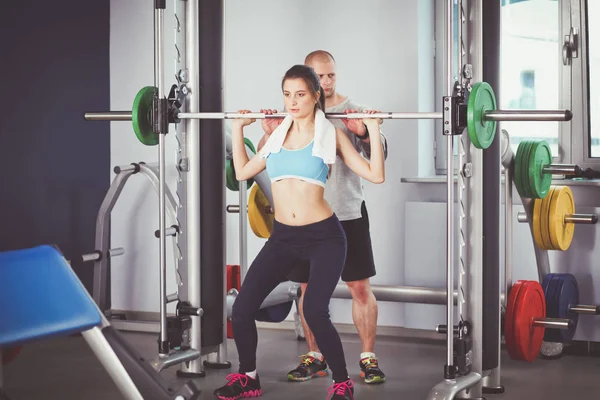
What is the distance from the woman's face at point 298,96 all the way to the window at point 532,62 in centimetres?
171

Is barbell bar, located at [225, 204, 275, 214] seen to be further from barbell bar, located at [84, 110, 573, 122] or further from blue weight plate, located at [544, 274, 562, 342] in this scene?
blue weight plate, located at [544, 274, 562, 342]

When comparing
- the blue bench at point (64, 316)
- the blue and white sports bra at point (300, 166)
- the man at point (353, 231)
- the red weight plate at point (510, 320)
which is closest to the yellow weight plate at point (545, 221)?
the red weight plate at point (510, 320)

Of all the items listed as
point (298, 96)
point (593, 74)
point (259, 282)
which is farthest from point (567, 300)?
point (298, 96)

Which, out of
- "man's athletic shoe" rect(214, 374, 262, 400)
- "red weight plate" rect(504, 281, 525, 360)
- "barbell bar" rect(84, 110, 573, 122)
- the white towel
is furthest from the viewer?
"red weight plate" rect(504, 281, 525, 360)

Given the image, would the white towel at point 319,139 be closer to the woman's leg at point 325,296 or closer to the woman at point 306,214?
the woman at point 306,214

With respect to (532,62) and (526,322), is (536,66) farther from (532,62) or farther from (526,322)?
(526,322)

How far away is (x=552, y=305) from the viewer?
4.13 m

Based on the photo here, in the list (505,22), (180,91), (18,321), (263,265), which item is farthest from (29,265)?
(505,22)

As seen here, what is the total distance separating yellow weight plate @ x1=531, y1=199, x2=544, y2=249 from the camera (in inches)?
162

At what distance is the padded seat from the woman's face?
1.07 metres

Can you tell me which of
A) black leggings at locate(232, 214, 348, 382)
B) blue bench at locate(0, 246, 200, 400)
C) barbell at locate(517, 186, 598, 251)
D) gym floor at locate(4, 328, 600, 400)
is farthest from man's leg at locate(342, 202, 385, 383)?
blue bench at locate(0, 246, 200, 400)

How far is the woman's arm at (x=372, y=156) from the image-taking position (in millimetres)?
3283

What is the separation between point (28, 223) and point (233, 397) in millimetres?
1898

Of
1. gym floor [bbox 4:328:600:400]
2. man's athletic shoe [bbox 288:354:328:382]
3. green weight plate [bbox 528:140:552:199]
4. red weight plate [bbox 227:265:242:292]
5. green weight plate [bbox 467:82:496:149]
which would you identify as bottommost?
gym floor [bbox 4:328:600:400]
